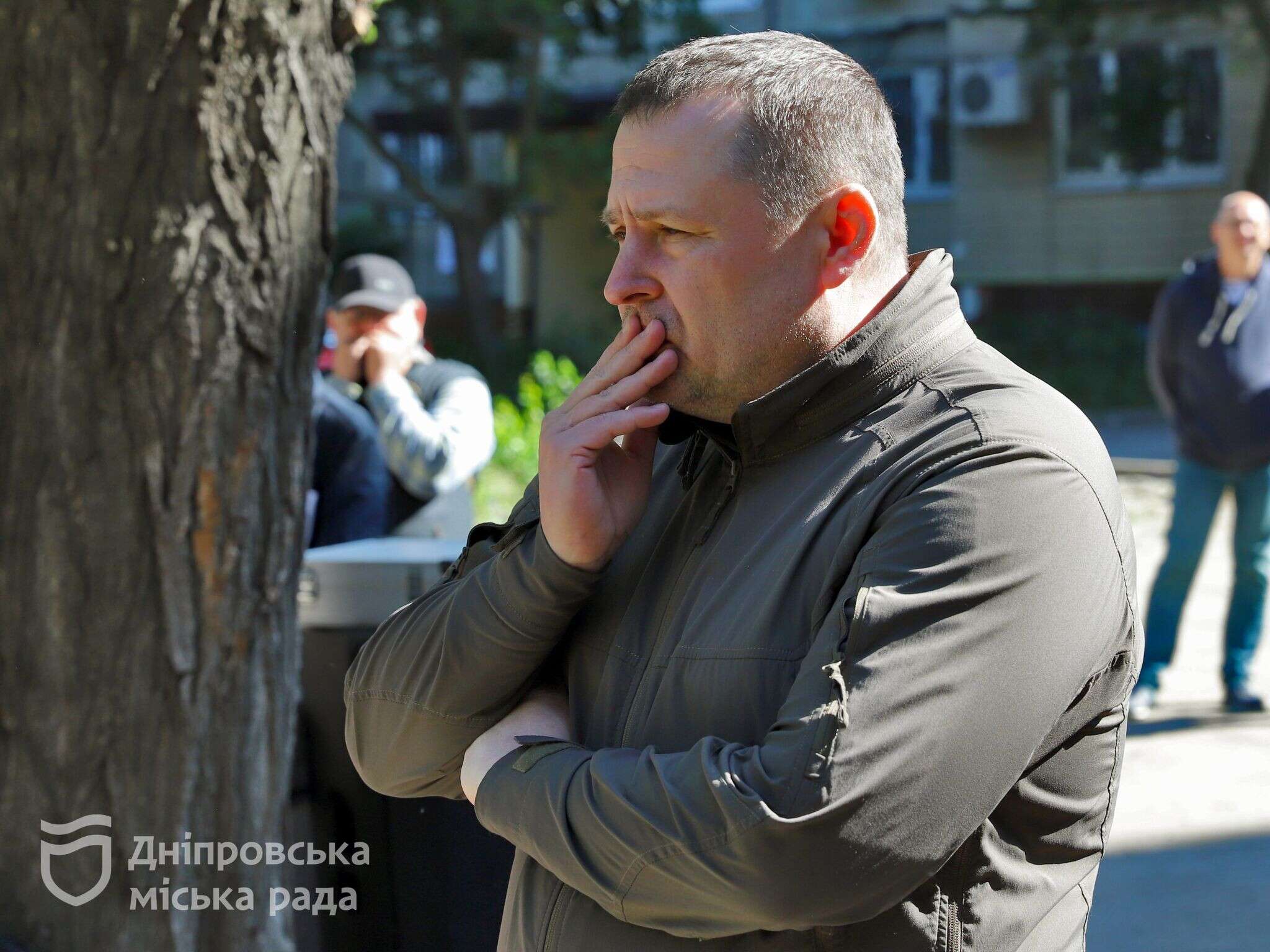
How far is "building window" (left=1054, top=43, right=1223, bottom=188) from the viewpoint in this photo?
23484 mm

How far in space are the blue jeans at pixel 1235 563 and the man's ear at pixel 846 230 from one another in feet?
16.2

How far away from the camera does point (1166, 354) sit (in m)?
6.47

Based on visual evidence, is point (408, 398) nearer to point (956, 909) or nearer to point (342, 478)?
point (342, 478)

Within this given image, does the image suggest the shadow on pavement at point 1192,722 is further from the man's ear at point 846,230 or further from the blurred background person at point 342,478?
the man's ear at point 846,230

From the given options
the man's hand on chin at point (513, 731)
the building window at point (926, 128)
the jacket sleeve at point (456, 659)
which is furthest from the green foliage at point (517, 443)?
the building window at point (926, 128)

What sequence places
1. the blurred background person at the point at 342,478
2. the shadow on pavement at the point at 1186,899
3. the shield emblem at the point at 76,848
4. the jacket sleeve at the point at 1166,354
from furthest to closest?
the jacket sleeve at the point at 1166,354, the blurred background person at the point at 342,478, the shadow on pavement at the point at 1186,899, the shield emblem at the point at 76,848

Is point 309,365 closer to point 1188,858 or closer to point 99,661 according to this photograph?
point 99,661

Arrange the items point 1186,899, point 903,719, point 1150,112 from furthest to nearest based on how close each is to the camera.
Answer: point 1150,112
point 1186,899
point 903,719

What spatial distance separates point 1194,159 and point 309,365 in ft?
77.7

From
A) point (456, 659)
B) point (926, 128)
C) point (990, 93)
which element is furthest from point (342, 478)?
point (926, 128)

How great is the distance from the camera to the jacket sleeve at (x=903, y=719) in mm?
1458

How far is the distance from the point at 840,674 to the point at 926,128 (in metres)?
26.5

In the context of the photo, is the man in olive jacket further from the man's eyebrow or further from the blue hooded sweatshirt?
the blue hooded sweatshirt

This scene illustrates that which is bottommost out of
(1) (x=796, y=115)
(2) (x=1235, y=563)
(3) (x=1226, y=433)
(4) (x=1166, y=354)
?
(2) (x=1235, y=563)
